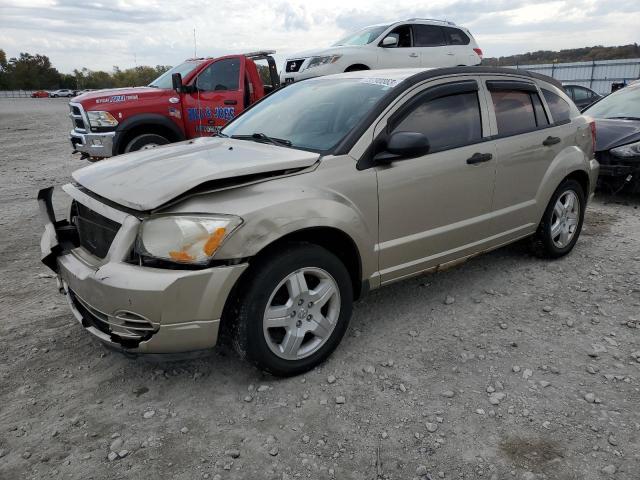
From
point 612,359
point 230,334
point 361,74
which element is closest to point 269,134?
point 361,74

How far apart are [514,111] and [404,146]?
5.31 ft

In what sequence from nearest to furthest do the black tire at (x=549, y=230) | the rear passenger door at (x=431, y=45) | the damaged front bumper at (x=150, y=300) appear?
the damaged front bumper at (x=150, y=300) < the black tire at (x=549, y=230) < the rear passenger door at (x=431, y=45)

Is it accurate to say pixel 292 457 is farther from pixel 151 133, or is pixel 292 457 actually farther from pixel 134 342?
pixel 151 133

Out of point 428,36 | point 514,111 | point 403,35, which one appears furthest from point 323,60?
point 514,111

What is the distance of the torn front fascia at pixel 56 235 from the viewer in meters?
3.09

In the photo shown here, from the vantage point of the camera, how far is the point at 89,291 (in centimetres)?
267

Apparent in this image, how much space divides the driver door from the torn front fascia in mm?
5390

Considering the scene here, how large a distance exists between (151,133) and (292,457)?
22.6 ft

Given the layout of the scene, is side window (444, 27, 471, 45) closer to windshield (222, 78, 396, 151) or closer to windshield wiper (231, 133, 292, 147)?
windshield (222, 78, 396, 151)

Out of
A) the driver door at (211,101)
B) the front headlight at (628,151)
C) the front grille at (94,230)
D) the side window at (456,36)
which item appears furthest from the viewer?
the side window at (456,36)

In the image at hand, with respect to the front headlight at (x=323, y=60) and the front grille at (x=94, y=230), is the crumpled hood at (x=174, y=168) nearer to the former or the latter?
the front grille at (x=94, y=230)

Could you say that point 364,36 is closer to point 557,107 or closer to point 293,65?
point 293,65

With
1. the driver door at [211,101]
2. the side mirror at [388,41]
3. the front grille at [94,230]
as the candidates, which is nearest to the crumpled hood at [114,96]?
the driver door at [211,101]

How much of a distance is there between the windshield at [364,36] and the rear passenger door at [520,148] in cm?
701
